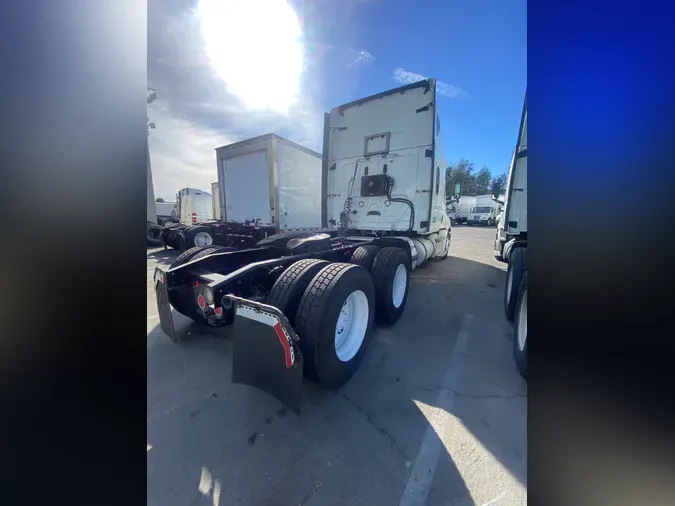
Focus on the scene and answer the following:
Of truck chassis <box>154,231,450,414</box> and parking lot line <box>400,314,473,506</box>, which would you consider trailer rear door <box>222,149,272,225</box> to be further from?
parking lot line <box>400,314,473,506</box>

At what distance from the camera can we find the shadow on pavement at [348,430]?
1.63 m

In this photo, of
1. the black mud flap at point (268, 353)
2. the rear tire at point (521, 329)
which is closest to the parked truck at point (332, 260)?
the black mud flap at point (268, 353)

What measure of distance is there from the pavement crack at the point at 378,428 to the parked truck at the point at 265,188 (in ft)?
16.3

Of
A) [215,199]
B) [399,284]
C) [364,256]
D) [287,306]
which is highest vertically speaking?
[215,199]

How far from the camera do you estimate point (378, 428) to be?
6.80ft

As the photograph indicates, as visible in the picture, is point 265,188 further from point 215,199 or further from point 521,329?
point 215,199

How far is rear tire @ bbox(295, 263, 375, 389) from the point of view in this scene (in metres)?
2.23

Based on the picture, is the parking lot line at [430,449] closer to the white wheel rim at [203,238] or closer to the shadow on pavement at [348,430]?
the shadow on pavement at [348,430]

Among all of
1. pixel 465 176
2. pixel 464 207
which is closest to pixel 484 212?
pixel 464 207

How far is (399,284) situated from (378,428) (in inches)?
99.4

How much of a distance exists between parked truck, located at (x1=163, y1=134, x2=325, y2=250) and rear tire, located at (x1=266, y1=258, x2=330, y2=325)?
4310mm

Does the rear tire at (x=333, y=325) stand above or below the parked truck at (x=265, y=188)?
below

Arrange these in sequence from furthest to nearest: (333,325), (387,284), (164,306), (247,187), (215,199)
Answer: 1. (215,199)
2. (247,187)
3. (387,284)
4. (164,306)
5. (333,325)

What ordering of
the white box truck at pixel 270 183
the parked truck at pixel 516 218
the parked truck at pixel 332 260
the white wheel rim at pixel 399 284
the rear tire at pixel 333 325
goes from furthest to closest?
the white box truck at pixel 270 183 < the white wheel rim at pixel 399 284 < the parked truck at pixel 516 218 < the rear tire at pixel 333 325 < the parked truck at pixel 332 260
